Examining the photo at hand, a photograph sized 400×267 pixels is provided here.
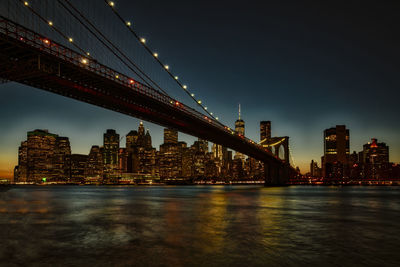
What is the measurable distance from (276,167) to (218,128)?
41.9 meters

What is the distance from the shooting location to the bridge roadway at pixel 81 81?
933 inches

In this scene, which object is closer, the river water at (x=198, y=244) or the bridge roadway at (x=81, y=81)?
the river water at (x=198, y=244)

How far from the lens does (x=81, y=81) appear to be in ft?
102

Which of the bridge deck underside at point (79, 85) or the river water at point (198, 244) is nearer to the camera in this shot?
the river water at point (198, 244)

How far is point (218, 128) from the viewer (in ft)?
183

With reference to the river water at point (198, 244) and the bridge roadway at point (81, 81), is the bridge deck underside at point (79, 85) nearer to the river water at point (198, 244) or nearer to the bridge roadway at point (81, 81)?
the bridge roadway at point (81, 81)

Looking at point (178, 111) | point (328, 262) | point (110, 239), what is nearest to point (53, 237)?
point (110, 239)

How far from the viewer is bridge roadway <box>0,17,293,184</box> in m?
23.7

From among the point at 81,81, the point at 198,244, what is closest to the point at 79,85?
the point at 81,81

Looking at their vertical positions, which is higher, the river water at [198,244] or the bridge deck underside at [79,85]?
the bridge deck underside at [79,85]

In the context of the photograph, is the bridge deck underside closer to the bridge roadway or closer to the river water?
the bridge roadway

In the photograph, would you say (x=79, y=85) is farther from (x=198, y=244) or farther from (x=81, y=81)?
(x=198, y=244)

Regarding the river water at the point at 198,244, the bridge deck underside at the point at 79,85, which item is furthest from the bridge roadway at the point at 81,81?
the river water at the point at 198,244

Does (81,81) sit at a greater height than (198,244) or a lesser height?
greater
